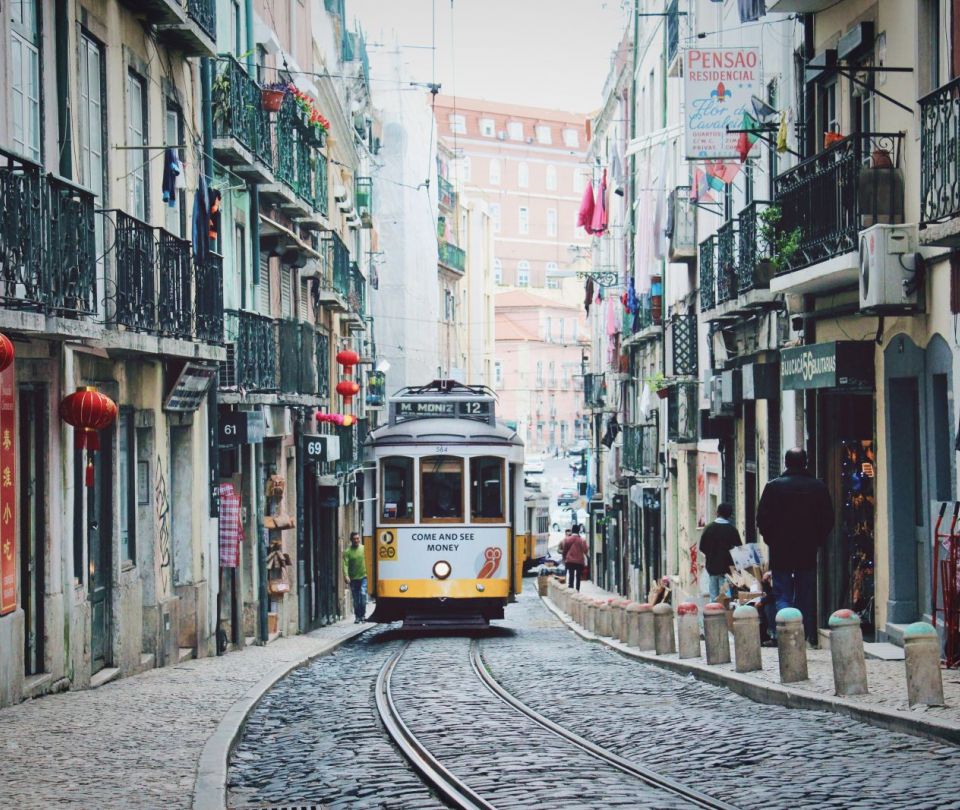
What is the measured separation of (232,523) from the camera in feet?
74.3

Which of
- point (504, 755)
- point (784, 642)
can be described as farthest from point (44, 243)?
point (784, 642)

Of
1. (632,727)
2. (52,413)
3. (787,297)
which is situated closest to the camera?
(632,727)

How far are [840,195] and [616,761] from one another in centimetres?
806

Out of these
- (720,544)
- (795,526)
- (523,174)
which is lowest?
(720,544)

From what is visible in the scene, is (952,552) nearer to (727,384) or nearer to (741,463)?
(727,384)

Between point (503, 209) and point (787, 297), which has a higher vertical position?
point (503, 209)

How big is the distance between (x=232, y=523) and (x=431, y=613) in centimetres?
356

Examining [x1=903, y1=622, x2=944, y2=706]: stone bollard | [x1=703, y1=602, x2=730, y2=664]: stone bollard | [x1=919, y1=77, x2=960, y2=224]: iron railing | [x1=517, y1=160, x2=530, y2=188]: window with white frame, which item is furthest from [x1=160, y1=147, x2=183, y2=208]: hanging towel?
[x1=517, y1=160, x2=530, y2=188]: window with white frame

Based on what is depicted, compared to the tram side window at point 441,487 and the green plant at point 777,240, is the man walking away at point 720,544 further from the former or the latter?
the tram side window at point 441,487

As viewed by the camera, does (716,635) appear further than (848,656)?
Yes

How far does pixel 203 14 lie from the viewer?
19734mm

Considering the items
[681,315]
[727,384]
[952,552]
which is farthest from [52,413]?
[681,315]

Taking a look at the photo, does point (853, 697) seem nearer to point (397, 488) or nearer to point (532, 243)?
point (397, 488)

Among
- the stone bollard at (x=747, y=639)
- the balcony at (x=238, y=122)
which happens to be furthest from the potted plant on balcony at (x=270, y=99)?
the stone bollard at (x=747, y=639)
